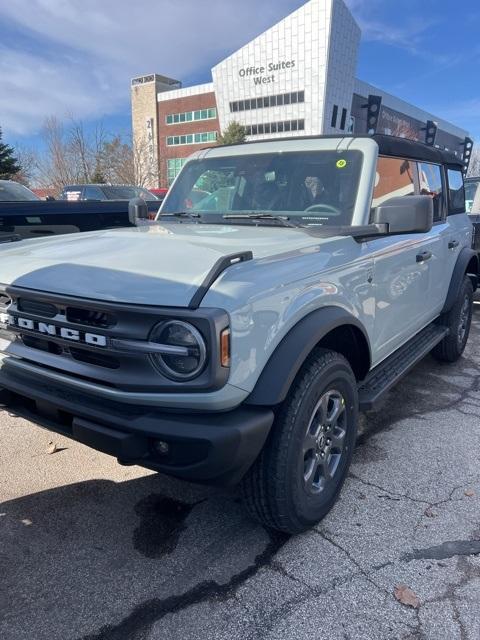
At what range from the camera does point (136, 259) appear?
2.19 metres

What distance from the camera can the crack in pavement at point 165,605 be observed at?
6.23 feet

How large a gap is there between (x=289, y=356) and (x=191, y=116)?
5992 centimetres

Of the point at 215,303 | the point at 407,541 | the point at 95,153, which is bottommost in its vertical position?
the point at 407,541

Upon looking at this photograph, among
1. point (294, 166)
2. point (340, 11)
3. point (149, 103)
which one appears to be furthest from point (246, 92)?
point (294, 166)

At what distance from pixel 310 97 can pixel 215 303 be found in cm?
4714

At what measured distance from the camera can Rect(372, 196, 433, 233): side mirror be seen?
2.66 m

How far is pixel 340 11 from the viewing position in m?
42.4

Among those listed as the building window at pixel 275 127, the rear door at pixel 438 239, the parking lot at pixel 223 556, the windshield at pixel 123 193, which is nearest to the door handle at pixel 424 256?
the rear door at pixel 438 239

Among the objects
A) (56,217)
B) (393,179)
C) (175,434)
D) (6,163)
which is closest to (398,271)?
(393,179)

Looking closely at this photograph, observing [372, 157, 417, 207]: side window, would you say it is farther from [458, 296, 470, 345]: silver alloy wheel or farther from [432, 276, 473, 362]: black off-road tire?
[458, 296, 470, 345]: silver alloy wheel

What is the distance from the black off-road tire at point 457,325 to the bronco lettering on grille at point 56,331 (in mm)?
3765

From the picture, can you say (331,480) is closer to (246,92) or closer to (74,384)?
(74,384)

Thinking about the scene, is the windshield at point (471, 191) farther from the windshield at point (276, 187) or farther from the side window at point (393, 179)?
the windshield at point (276, 187)

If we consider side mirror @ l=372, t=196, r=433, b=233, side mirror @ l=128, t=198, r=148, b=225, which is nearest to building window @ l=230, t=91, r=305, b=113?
side mirror @ l=128, t=198, r=148, b=225
